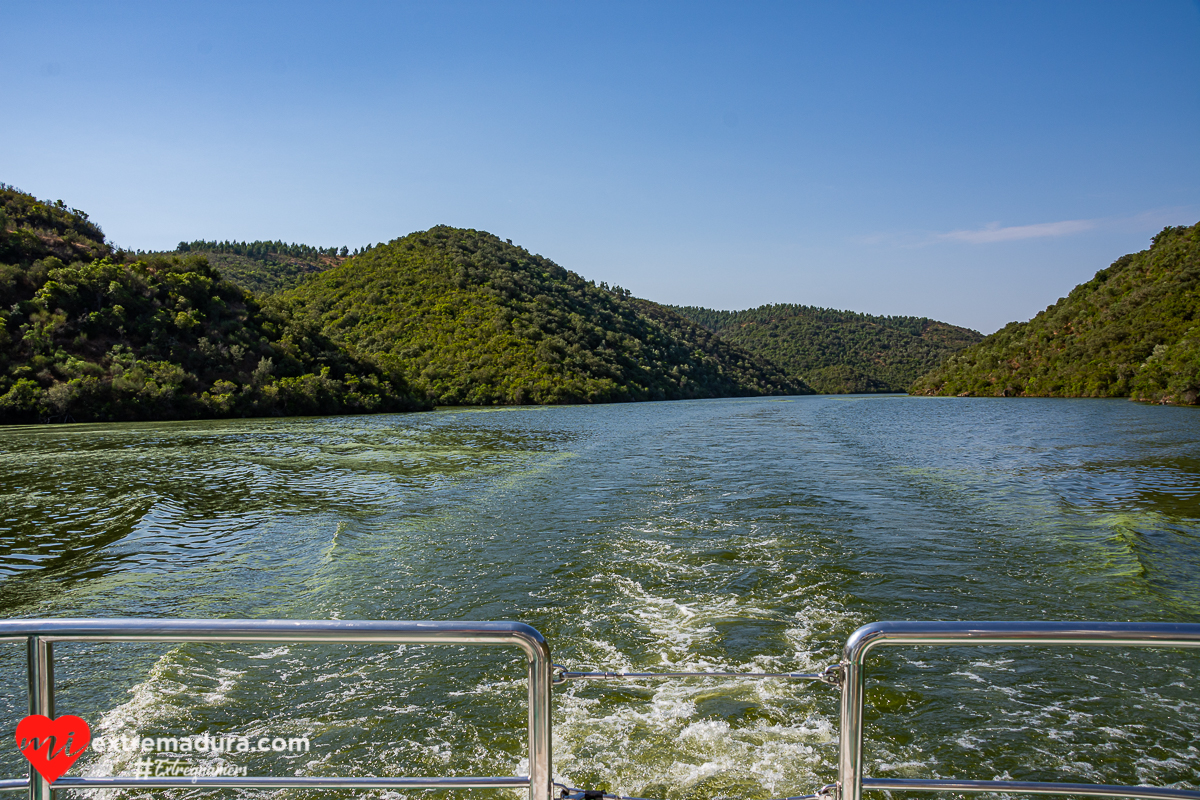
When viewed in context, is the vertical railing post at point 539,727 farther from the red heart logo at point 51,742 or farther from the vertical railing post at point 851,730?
the red heart logo at point 51,742

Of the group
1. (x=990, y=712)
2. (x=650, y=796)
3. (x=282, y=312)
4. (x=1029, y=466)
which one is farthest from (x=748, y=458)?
(x=282, y=312)

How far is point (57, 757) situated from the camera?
2.15m

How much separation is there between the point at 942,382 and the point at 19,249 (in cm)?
9888

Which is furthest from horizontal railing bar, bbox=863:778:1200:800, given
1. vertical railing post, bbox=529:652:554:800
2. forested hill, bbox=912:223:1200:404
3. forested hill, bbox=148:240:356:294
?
forested hill, bbox=148:240:356:294

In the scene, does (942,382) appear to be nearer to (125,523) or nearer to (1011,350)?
(1011,350)

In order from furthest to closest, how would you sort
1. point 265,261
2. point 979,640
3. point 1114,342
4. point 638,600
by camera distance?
point 265,261
point 1114,342
point 638,600
point 979,640

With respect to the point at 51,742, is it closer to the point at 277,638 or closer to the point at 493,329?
the point at 277,638

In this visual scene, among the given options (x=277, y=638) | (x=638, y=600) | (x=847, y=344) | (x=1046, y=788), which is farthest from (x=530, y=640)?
(x=847, y=344)

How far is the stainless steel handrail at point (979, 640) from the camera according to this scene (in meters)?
1.90

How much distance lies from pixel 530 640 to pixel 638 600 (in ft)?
20.1

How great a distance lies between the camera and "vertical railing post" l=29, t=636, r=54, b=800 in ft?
6.56

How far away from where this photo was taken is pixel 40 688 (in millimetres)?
2049

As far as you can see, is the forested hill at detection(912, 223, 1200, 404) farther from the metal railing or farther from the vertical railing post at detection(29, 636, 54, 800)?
the vertical railing post at detection(29, 636, 54, 800)

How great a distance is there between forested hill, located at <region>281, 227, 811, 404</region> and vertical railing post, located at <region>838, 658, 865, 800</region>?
63861 mm
